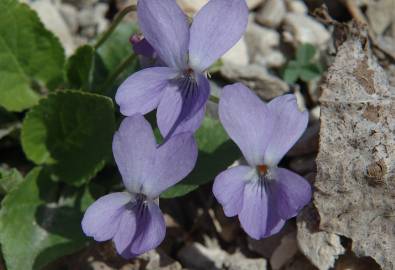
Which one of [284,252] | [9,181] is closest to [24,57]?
[9,181]

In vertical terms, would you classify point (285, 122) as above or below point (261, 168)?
above

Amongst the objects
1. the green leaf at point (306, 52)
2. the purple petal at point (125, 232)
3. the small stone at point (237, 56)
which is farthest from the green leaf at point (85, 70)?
the green leaf at point (306, 52)

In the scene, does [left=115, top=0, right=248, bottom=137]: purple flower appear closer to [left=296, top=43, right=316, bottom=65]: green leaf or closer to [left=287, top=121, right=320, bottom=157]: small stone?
[left=287, top=121, right=320, bottom=157]: small stone

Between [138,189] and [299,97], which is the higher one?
[138,189]

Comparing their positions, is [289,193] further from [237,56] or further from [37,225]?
[237,56]

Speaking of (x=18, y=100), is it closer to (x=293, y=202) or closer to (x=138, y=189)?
(x=138, y=189)

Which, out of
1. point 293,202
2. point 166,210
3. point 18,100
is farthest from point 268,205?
point 18,100
